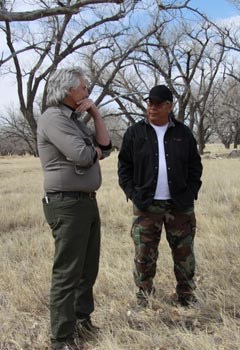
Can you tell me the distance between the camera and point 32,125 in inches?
602

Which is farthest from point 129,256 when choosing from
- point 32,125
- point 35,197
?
point 32,125

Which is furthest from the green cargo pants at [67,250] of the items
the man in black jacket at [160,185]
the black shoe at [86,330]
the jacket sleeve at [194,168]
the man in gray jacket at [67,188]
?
the jacket sleeve at [194,168]

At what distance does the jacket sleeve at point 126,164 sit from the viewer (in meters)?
4.02

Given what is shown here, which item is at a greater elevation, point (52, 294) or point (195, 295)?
point (52, 294)

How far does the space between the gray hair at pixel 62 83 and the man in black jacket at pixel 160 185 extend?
0.85 meters

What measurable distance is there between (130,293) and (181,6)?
9052mm

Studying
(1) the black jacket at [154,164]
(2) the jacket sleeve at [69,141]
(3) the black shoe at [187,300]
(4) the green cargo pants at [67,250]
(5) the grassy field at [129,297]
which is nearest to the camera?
(2) the jacket sleeve at [69,141]

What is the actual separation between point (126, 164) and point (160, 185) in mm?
399

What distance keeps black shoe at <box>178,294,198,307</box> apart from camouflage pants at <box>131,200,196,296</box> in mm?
29

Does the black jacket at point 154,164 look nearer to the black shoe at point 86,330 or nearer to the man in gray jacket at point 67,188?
the man in gray jacket at point 67,188

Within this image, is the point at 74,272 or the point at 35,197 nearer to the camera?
the point at 74,272

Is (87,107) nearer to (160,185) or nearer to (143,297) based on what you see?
(160,185)

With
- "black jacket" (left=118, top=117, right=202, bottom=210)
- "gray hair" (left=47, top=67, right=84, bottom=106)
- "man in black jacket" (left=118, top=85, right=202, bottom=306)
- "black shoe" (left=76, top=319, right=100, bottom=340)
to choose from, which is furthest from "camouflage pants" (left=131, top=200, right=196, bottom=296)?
"gray hair" (left=47, top=67, right=84, bottom=106)

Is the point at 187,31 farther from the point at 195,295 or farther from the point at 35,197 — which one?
the point at 195,295
